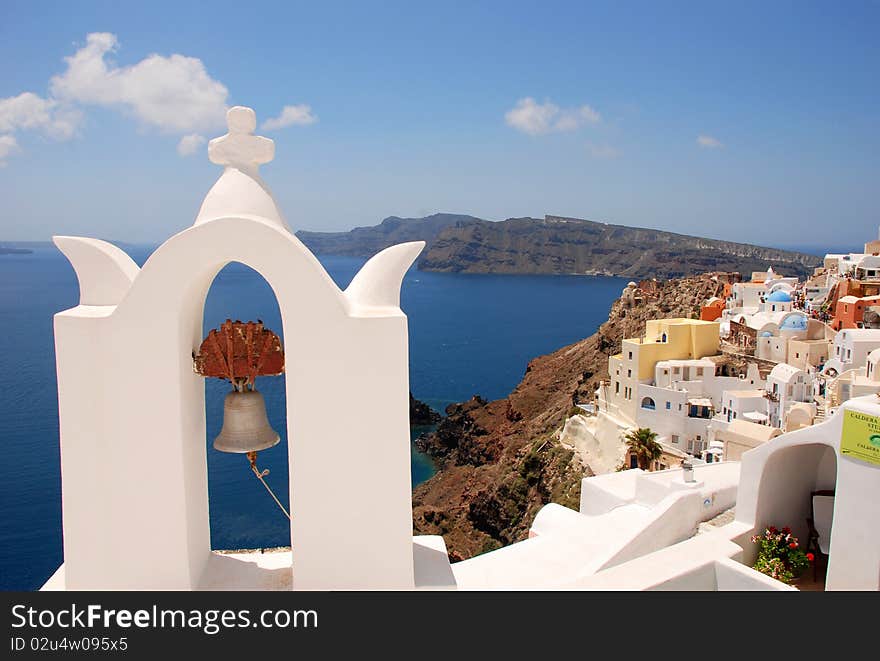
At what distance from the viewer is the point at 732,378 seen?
30312mm

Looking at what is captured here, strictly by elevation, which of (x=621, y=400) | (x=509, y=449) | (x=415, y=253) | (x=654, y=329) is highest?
(x=415, y=253)

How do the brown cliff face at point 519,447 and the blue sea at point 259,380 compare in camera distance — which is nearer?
the blue sea at point 259,380

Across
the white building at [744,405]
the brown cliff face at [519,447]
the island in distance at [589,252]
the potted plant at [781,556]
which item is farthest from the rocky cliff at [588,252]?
the potted plant at [781,556]

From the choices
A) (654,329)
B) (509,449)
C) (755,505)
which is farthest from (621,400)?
(755,505)

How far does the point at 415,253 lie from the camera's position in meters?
4.31

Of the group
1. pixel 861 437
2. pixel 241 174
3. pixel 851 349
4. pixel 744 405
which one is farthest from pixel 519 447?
pixel 241 174

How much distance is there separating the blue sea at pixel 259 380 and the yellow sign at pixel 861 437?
16.5ft

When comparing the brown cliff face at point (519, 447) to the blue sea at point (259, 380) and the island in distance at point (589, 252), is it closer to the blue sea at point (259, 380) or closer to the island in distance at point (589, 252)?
the blue sea at point (259, 380)

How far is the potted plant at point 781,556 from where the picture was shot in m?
6.86

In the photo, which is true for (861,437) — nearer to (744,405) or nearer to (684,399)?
(744,405)

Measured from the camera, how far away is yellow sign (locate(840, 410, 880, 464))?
5.86m

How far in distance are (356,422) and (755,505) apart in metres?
5.56
